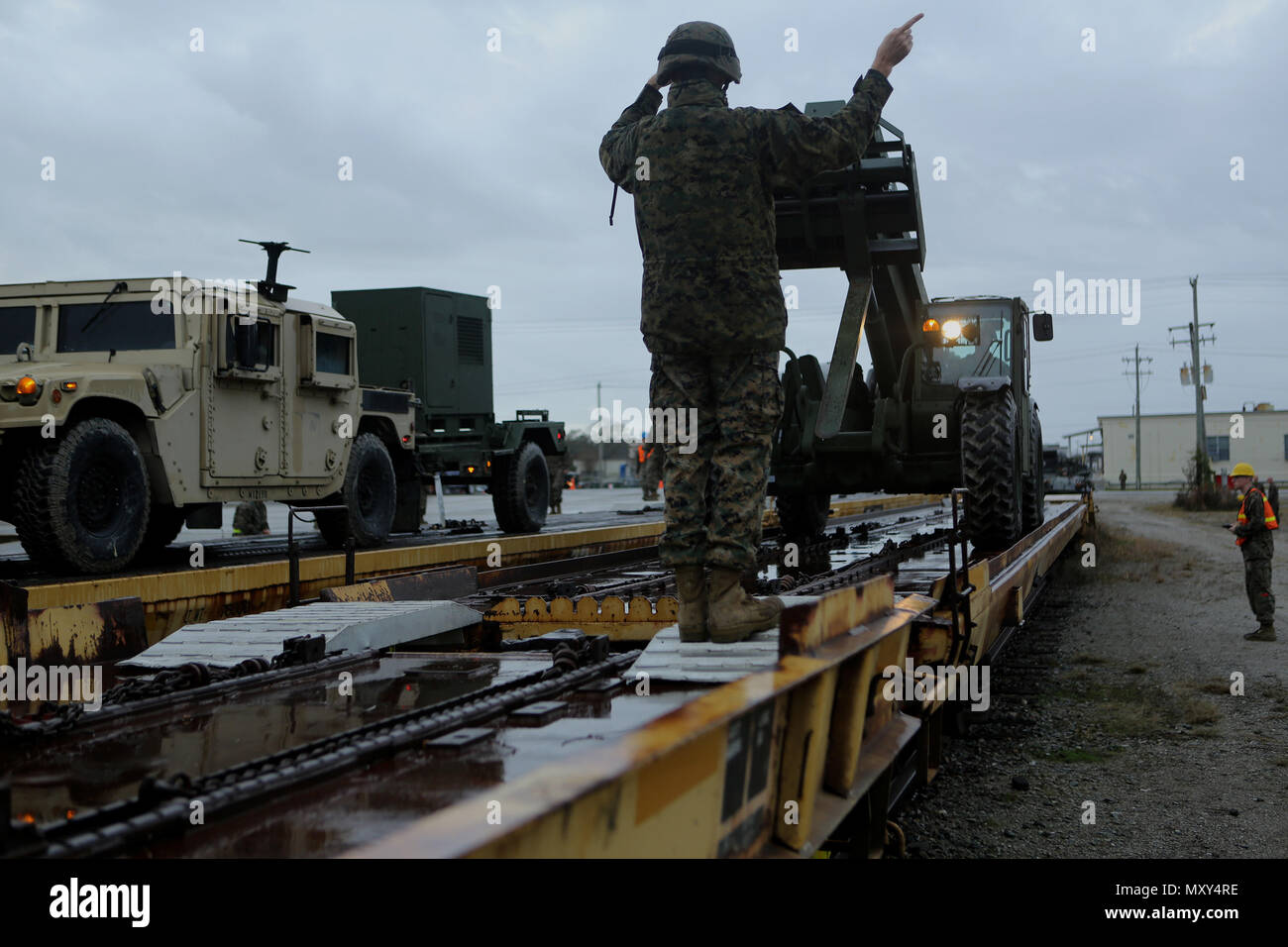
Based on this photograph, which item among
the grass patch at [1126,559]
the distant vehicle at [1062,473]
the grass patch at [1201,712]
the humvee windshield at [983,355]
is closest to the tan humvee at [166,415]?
the humvee windshield at [983,355]

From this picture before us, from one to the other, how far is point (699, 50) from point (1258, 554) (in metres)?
8.23

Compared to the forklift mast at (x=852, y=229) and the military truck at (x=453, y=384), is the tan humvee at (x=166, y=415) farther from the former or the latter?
the forklift mast at (x=852, y=229)

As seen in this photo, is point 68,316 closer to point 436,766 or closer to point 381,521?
point 381,521

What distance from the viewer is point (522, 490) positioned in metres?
10.9

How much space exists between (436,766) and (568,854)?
2.97 ft

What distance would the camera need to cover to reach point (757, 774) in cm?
230

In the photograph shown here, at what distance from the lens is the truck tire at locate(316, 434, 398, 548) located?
8734 millimetres

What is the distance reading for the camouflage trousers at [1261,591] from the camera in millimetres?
9414

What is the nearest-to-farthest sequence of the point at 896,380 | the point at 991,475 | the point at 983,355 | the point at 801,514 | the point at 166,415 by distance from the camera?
the point at 166,415
the point at 991,475
the point at 983,355
the point at 896,380
the point at 801,514

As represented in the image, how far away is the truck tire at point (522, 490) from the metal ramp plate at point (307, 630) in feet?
19.3

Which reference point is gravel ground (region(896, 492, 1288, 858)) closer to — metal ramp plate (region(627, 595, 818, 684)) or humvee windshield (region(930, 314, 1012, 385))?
metal ramp plate (region(627, 595, 818, 684))

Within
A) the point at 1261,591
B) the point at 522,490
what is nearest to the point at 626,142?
the point at 522,490

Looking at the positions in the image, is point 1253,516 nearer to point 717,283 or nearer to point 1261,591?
point 1261,591
